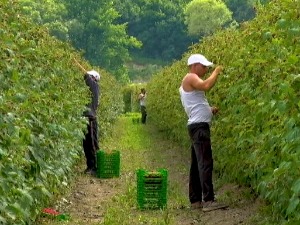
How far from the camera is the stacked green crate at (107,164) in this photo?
12.9 metres

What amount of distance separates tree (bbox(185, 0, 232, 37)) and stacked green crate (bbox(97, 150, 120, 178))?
88.7m

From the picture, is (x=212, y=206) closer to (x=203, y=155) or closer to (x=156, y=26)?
(x=203, y=155)

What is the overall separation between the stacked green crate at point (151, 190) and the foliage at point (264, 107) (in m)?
0.87

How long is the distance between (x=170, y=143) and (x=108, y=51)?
58.2 m

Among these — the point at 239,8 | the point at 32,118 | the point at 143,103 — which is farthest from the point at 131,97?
the point at 239,8

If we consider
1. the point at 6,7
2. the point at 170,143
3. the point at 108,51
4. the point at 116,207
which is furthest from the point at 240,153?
the point at 108,51

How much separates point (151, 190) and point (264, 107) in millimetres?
3423

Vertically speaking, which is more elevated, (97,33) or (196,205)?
(97,33)

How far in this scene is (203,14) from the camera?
10956 cm

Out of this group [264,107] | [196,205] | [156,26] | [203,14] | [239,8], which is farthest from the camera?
[203,14]

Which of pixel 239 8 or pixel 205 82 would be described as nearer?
pixel 205 82

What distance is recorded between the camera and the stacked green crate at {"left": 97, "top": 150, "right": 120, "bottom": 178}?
42.4ft

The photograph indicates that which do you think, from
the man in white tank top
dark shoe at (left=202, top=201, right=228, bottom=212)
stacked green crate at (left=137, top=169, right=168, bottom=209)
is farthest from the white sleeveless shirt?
stacked green crate at (left=137, top=169, right=168, bottom=209)

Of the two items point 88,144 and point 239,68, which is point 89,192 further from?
point 239,68
